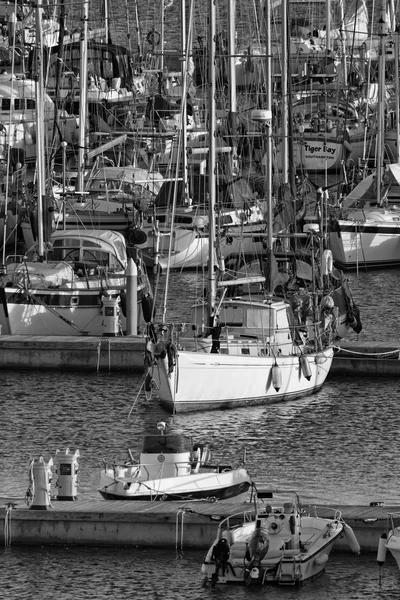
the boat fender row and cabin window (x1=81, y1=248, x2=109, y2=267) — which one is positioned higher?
cabin window (x1=81, y1=248, x2=109, y2=267)

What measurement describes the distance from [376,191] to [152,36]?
27.1 metres

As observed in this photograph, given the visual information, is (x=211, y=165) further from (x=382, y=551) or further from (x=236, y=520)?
(x=382, y=551)

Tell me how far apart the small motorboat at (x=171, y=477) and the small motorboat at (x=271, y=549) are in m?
2.45

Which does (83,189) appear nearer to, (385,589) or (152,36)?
(152,36)

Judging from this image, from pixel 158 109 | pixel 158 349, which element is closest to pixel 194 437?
pixel 158 349

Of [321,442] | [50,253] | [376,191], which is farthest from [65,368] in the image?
[376,191]

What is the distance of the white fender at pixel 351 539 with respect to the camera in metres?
28.8

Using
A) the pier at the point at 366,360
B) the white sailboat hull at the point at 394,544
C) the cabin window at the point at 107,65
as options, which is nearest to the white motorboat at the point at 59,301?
the pier at the point at 366,360

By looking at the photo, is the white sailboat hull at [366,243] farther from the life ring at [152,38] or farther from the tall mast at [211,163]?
the life ring at [152,38]

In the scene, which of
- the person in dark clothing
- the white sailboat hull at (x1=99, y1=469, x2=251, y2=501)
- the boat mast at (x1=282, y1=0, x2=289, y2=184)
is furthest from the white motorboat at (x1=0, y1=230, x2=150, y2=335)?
the person in dark clothing

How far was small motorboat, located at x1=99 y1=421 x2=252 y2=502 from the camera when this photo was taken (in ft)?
101

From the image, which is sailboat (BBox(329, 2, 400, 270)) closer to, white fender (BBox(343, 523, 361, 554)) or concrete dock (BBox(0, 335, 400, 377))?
concrete dock (BBox(0, 335, 400, 377))

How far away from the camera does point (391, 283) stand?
5659 centimetres

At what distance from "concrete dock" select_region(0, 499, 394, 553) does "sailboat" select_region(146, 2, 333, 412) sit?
880 cm
